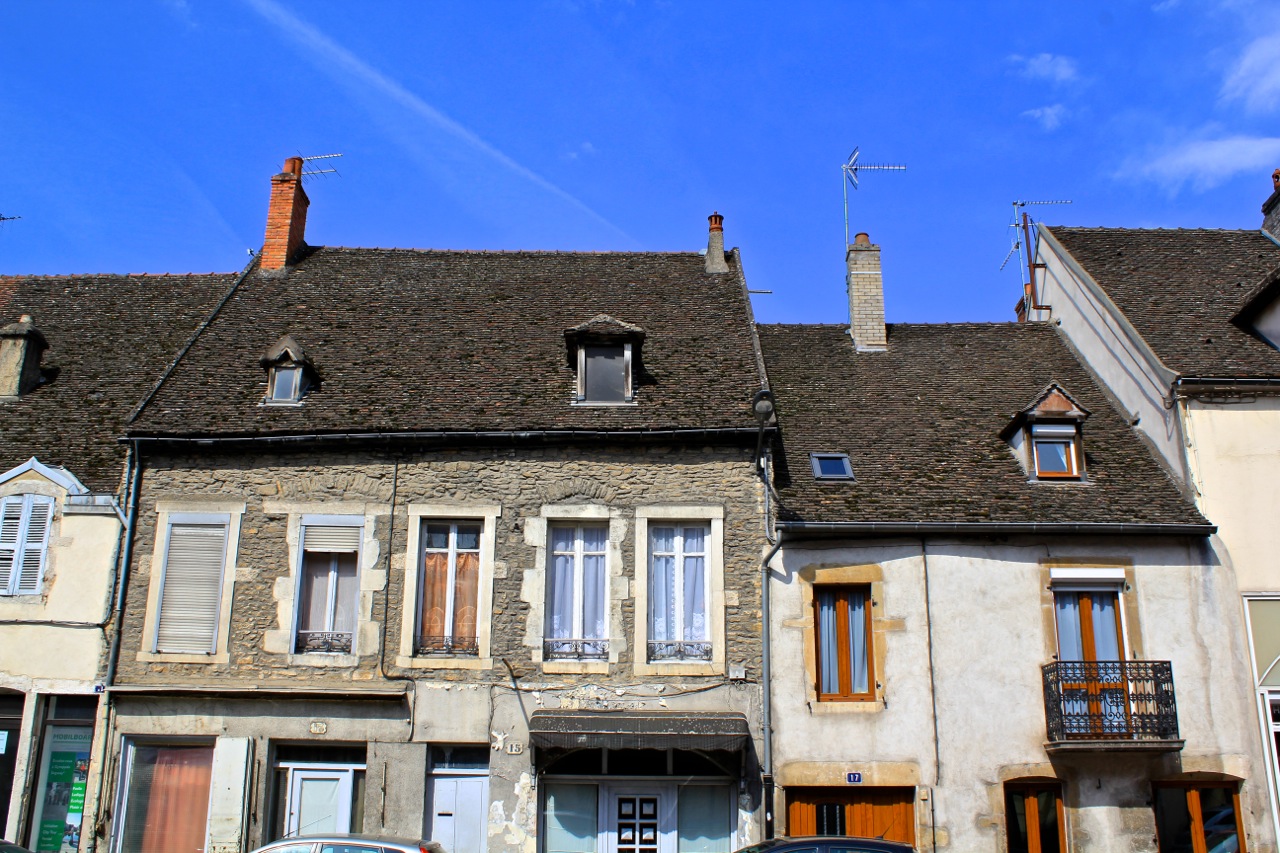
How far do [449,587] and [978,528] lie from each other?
262 inches

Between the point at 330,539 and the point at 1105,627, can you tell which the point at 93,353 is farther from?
the point at 1105,627

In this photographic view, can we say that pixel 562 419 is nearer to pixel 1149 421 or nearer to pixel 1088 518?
pixel 1088 518

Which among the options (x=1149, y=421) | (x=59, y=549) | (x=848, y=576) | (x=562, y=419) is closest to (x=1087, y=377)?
(x=1149, y=421)

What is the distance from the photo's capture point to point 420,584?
14.0 m

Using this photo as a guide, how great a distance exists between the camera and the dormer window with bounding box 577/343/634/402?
15.1 metres

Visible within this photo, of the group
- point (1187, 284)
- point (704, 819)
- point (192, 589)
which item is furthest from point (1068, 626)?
point (192, 589)

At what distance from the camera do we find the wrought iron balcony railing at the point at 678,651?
13625 millimetres

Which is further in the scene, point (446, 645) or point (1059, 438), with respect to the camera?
point (1059, 438)

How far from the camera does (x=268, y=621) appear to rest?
546 inches

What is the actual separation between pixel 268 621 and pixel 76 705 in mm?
2634

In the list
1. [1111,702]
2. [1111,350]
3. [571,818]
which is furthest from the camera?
[1111,350]

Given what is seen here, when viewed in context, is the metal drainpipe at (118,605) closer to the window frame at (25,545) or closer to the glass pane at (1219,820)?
the window frame at (25,545)

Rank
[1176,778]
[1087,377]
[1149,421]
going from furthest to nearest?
[1087,377], [1149,421], [1176,778]

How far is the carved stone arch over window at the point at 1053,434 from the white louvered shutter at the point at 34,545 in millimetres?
12929
